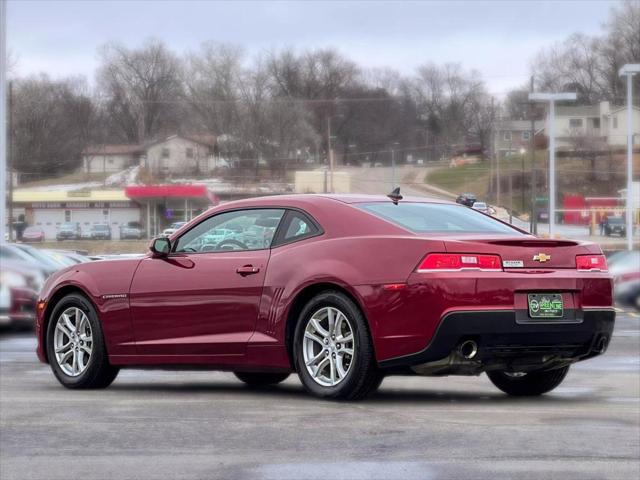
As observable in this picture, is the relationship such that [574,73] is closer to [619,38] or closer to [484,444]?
[619,38]

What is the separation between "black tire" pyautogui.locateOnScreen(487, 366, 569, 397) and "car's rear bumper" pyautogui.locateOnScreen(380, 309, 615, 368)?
2.34 ft

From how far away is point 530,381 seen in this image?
29.8 ft

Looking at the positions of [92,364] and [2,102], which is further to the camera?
[2,102]

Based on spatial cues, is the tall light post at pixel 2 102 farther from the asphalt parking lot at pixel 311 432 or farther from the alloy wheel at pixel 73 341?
the asphalt parking lot at pixel 311 432

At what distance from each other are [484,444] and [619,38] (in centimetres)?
10321

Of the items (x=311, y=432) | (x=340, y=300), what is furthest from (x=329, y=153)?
(x=311, y=432)

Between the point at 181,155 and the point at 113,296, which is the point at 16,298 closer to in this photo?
the point at 113,296

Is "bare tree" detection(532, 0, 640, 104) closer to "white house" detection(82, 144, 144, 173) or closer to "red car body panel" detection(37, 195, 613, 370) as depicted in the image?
"white house" detection(82, 144, 144, 173)

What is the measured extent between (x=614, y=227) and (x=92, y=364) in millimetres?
60725

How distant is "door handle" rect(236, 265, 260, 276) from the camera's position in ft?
28.8

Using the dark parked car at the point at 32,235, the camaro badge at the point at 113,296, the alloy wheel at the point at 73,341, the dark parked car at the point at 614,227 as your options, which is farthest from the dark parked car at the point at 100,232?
the camaro badge at the point at 113,296

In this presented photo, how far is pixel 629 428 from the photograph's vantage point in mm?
7336

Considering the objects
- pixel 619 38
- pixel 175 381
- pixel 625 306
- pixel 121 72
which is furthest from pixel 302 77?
pixel 175 381

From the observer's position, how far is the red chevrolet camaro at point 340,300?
7926 millimetres
